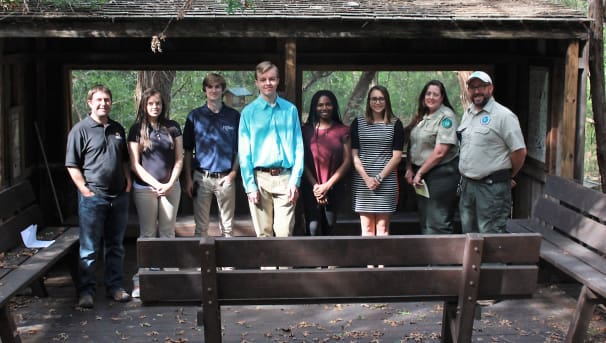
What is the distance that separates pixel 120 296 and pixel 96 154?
4.32 ft

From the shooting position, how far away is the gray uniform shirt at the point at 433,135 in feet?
23.3

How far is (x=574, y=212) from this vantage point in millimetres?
7012

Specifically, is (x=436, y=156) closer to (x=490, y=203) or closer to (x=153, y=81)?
(x=490, y=203)

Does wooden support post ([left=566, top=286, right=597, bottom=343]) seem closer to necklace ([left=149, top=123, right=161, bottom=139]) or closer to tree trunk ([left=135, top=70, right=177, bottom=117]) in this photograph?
necklace ([left=149, top=123, right=161, bottom=139])

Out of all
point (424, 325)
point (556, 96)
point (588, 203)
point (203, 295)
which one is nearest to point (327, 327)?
point (424, 325)

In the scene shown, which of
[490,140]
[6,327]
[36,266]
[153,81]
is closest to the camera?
[6,327]

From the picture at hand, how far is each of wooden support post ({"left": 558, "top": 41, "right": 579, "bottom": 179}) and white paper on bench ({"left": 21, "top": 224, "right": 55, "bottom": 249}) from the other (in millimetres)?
4917

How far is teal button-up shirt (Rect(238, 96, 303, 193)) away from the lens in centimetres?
700

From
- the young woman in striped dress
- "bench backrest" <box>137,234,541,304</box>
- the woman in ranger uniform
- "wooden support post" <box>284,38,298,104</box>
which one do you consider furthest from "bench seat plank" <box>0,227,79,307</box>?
the woman in ranger uniform

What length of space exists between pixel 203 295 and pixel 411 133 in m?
3.29

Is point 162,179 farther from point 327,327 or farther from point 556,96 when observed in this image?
point 556,96

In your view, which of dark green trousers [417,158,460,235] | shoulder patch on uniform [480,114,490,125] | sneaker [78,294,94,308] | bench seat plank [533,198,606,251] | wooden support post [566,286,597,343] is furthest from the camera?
dark green trousers [417,158,460,235]

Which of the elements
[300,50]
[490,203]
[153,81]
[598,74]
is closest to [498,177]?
[490,203]

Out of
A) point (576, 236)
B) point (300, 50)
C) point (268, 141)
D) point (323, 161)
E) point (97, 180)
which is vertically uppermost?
point (300, 50)
